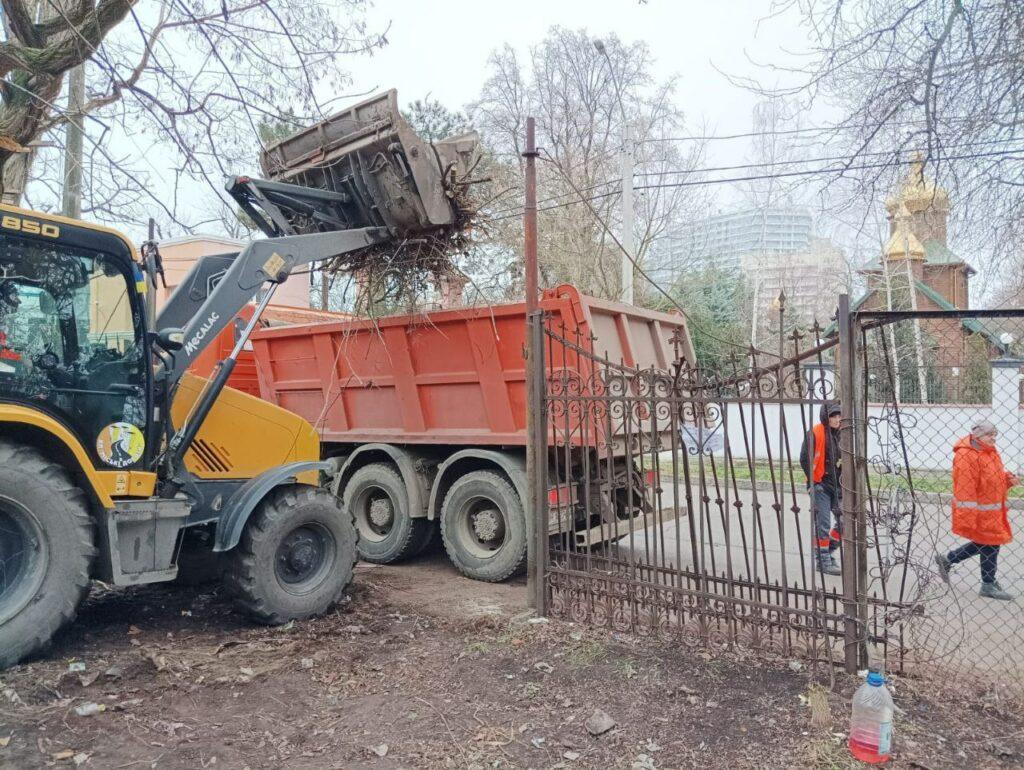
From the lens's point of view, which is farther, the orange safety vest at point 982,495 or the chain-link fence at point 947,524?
the orange safety vest at point 982,495

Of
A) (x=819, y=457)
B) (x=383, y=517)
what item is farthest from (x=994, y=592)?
(x=383, y=517)

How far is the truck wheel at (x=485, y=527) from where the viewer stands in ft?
20.7

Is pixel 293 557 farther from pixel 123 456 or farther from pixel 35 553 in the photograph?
pixel 35 553

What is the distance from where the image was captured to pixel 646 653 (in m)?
4.18

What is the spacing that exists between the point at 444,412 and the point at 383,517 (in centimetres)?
139

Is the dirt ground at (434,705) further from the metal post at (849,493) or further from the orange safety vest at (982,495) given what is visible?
the orange safety vest at (982,495)

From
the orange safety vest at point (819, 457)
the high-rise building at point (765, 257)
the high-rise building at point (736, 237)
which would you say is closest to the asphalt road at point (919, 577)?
the orange safety vest at point (819, 457)

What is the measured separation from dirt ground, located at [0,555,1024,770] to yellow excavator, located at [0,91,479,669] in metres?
0.47

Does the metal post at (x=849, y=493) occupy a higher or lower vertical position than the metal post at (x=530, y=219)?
lower

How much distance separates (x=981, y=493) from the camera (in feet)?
18.1

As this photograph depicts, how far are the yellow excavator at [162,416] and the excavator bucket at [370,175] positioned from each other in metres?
0.02

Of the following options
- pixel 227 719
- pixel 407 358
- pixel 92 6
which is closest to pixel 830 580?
pixel 407 358

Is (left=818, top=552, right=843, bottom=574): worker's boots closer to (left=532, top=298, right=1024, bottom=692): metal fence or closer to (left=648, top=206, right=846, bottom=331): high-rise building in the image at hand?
(left=532, top=298, right=1024, bottom=692): metal fence

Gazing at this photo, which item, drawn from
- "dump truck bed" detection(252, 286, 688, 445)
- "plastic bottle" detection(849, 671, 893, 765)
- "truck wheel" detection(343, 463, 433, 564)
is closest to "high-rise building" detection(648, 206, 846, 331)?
"dump truck bed" detection(252, 286, 688, 445)
